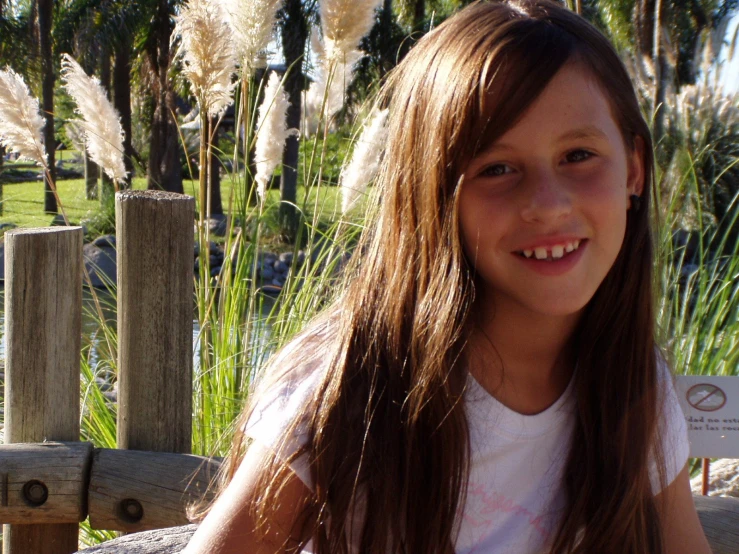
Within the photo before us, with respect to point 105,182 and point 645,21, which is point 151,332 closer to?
point 105,182

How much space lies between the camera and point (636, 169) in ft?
4.48

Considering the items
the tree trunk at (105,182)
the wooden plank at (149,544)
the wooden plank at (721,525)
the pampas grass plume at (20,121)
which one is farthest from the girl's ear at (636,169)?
the tree trunk at (105,182)

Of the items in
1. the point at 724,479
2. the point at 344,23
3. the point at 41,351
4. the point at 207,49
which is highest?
the point at 344,23

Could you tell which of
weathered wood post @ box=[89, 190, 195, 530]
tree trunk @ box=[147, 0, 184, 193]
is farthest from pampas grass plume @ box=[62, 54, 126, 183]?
tree trunk @ box=[147, 0, 184, 193]

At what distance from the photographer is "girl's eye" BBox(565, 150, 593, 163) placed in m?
1.17

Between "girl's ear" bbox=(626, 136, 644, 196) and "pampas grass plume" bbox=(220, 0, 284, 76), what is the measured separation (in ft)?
5.10

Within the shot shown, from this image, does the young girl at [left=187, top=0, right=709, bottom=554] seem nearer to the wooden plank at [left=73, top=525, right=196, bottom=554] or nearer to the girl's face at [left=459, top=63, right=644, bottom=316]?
the girl's face at [left=459, top=63, right=644, bottom=316]

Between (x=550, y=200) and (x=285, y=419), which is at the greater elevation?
(x=550, y=200)

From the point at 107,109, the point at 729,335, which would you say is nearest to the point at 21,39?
the point at 107,109

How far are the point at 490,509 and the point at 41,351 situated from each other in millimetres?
1337

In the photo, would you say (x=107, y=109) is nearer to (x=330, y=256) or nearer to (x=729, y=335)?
(x=330, y=256)

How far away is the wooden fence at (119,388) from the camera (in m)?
2.07

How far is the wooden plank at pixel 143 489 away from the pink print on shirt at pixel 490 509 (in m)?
0.97

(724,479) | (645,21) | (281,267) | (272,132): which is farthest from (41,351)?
(645,21)
